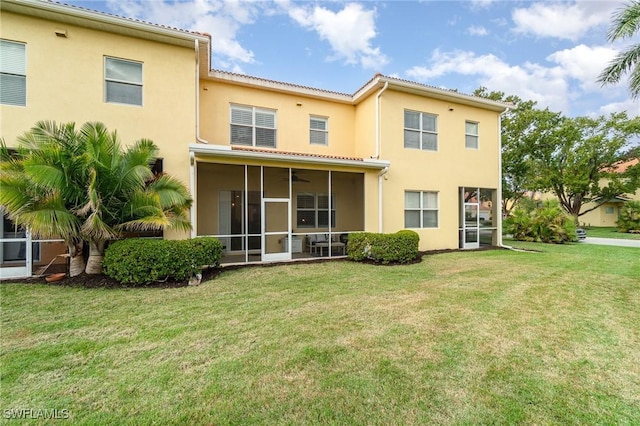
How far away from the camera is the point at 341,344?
3.91 metres

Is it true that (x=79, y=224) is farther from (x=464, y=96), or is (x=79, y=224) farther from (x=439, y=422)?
(x=464, y=96)

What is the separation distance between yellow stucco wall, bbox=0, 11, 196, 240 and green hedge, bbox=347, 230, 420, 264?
613cm

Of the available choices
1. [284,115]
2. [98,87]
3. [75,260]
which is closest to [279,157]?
[284,115]

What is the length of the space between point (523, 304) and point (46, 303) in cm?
913

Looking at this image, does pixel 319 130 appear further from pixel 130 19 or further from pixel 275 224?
pixel 130 19

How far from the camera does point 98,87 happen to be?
823 centimetres

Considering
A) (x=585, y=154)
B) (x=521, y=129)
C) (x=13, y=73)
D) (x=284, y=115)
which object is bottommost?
(x=13, y=73)

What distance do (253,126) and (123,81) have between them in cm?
429

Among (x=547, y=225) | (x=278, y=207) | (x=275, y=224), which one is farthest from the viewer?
(x=547, y=225)

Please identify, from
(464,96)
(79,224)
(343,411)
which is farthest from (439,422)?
(464,96)

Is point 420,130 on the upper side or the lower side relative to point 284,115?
lower

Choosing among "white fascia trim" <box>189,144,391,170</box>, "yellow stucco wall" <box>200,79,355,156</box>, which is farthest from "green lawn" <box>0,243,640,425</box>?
"yellow stucco wall" <box>200,79,355,156</box>

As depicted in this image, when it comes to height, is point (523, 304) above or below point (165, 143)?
below

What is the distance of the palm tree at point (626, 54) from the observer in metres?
8.34
